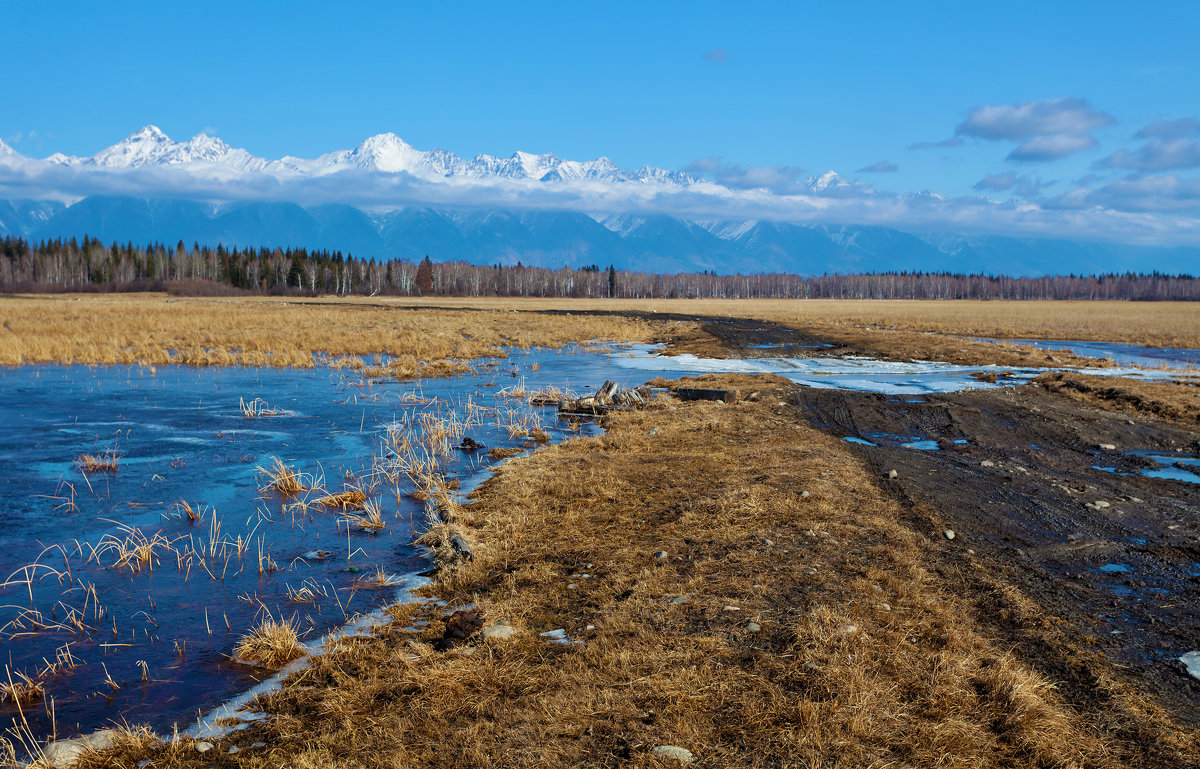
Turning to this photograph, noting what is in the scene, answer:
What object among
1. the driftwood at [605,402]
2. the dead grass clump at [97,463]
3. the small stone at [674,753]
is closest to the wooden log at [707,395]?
the driftwood at [605,402]

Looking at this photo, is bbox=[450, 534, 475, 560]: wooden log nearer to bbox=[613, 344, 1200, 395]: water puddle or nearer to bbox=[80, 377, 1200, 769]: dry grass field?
bbox=[80, 377, 1200, 769]: dry grass field

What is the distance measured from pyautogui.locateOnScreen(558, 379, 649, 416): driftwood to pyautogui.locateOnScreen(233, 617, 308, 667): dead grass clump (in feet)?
40.7

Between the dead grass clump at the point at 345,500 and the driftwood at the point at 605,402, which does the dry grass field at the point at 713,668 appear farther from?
the driftwood at the point at 605,402

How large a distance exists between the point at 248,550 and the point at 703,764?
690cm

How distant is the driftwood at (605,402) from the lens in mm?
18484

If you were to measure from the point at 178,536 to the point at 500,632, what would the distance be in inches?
221

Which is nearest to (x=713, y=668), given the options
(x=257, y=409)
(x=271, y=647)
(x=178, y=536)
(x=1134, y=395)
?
(x=271, y=647)

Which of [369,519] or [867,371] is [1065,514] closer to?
[369,519]

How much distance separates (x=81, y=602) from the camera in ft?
24.0

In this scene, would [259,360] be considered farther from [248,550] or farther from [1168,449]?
[1168,449]

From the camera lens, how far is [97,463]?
12742mm

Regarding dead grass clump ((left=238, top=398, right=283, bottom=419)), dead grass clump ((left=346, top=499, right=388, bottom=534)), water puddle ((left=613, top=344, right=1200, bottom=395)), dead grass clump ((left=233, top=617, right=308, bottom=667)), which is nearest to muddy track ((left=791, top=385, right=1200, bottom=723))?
water puddle ((left=613, top=344, right=1200, bottom=395))

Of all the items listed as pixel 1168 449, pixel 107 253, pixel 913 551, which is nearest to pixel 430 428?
pixel 913 551

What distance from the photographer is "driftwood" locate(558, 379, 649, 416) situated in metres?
18.5
